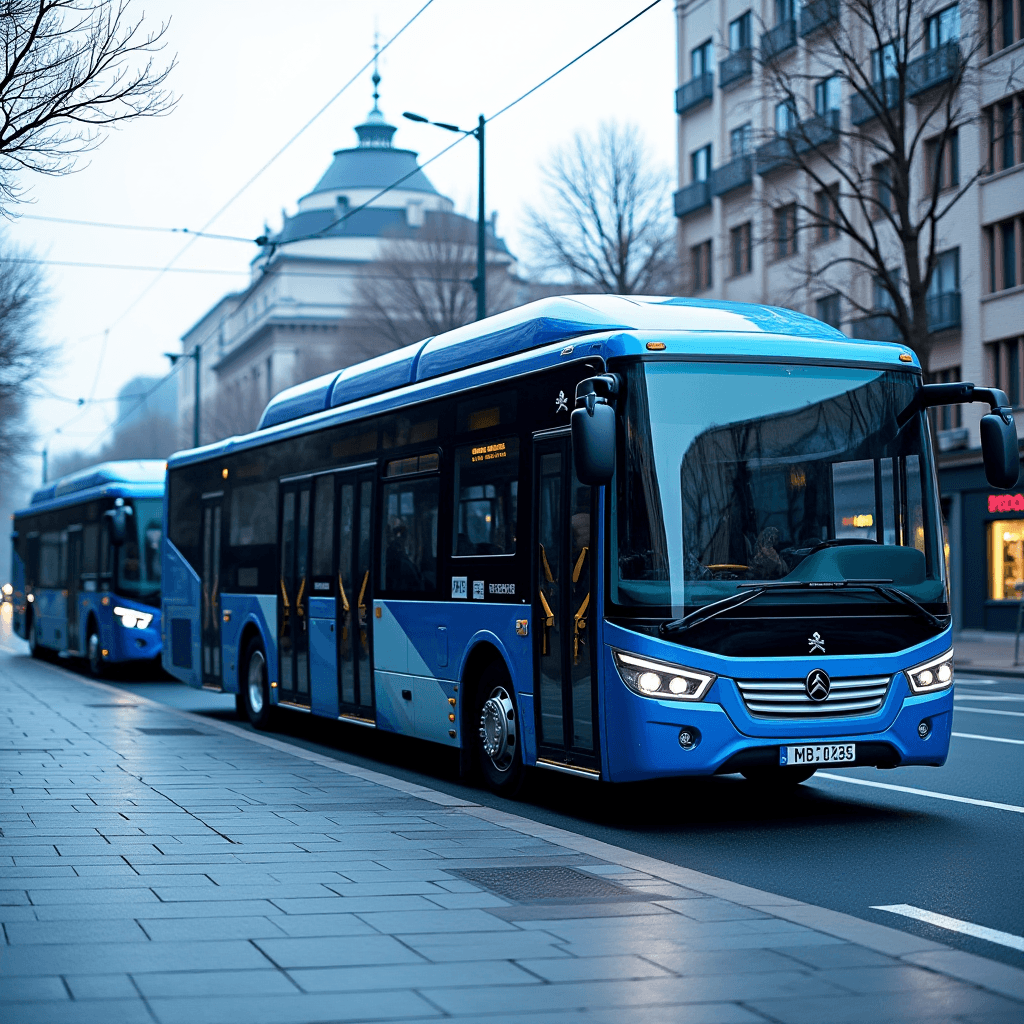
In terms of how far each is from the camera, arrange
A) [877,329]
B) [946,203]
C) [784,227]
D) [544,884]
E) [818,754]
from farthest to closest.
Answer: [784,227] < [877,329] < [946,203] < [818,754] < [544,884]

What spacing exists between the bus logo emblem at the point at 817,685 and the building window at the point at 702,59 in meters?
42.4

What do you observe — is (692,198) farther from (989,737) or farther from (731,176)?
(989,737)

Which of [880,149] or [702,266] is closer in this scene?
[880,149]

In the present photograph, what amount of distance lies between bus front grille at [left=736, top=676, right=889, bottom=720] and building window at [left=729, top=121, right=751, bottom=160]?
36014 mm

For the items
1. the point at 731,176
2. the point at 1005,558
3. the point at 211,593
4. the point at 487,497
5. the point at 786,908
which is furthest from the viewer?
the point at 731,176

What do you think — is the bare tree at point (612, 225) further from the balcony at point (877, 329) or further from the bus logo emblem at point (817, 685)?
the bus logo emblem at point (817, 685)

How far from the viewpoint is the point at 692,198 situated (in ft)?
166

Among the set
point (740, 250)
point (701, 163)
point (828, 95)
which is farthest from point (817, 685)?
point (701, 163)

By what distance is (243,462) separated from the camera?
18203 millimetres

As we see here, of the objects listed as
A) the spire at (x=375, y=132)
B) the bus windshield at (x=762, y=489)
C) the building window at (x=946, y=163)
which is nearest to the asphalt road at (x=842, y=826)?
the bus windshield at (x=762, y=489)

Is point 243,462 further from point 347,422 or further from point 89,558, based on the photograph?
point 89,558

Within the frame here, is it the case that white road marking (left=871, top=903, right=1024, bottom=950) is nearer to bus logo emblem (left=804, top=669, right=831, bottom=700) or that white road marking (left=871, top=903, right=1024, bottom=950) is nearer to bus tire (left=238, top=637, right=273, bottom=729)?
bus logo emblem (left=804, top=669, right=831, bottom=700)

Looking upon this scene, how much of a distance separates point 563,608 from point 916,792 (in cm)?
300

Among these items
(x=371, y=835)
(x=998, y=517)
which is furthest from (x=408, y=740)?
(x=998, y=517)
